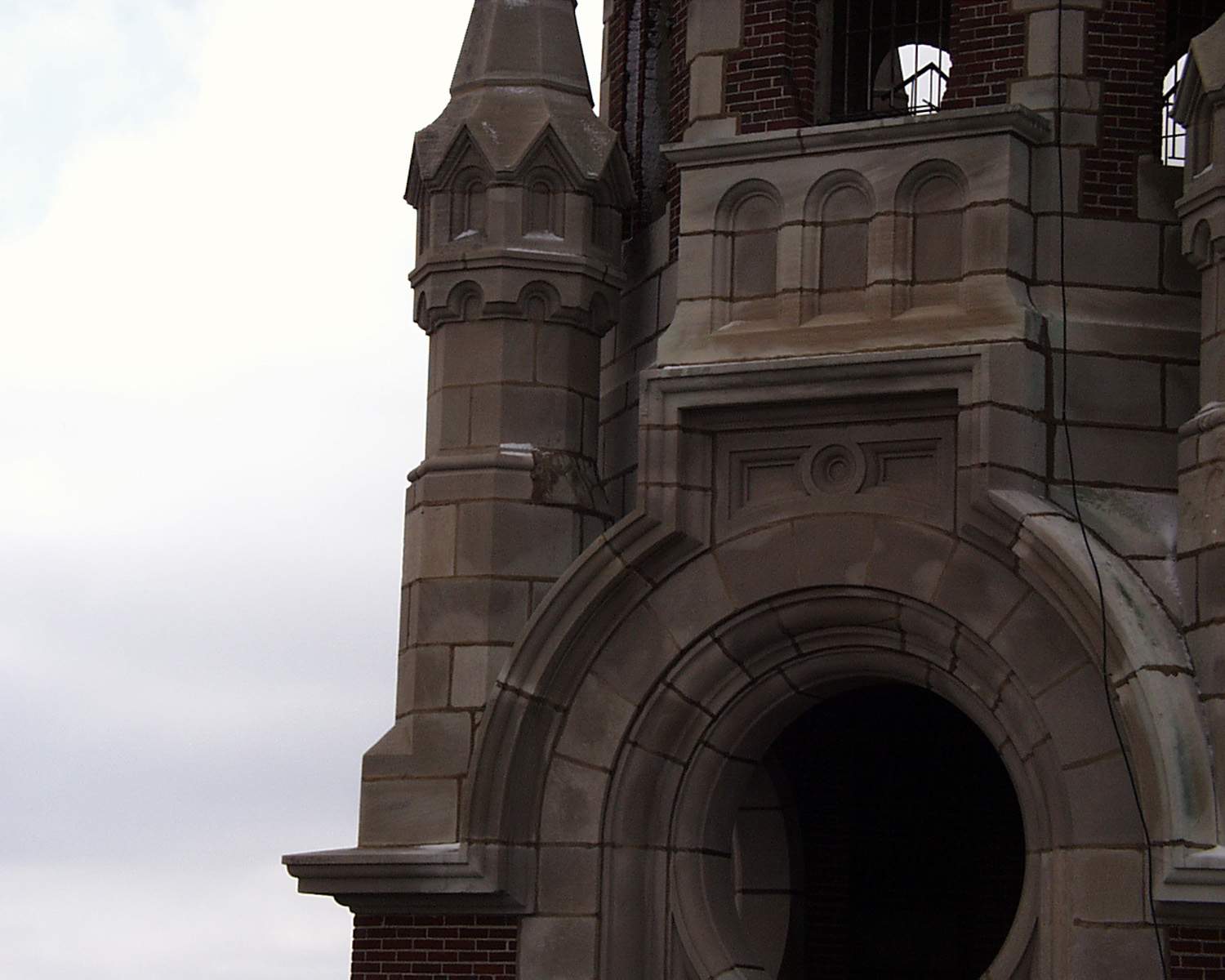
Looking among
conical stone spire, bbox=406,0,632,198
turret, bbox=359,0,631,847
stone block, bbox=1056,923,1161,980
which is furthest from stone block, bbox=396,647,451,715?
stone block, bbox=1056,923,1161,980

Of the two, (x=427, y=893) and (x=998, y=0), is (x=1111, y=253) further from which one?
(x=427, y=893)

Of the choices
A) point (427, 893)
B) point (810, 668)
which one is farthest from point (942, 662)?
point (427, 893)

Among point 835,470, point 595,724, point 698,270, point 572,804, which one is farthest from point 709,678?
point 698,270

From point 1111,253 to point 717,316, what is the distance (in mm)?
2211

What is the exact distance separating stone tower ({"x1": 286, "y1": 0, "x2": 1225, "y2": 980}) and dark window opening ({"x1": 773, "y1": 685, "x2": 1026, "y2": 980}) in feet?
11.7

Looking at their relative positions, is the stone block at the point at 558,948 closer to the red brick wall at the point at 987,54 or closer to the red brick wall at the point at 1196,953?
the red brick wall at the point at 1196,953

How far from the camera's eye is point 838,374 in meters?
15.2

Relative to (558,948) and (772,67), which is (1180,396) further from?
(558,948)

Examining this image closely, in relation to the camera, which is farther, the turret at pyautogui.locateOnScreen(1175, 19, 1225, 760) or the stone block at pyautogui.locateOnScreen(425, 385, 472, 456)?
the stone block at pyautogui.locateOnScreen(425, 385, 472, 456)

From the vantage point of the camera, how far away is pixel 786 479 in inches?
612

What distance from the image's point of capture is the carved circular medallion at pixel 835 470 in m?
15.3

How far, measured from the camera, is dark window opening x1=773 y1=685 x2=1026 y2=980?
19391mm

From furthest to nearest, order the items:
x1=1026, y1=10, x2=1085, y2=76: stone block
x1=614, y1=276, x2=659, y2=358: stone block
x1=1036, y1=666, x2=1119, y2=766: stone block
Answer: x1=614, y1=276, x2=659, y2=358: stone block → x1=1026, y1=10, x2=1085, y2=76: stone block → x1=1036, y1=666, x2=1119, y2=766: stone block

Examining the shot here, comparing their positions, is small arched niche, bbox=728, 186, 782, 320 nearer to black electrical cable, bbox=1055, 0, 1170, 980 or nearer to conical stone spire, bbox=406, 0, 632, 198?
conical stone spire, bbox=406, 0, 632, 198
